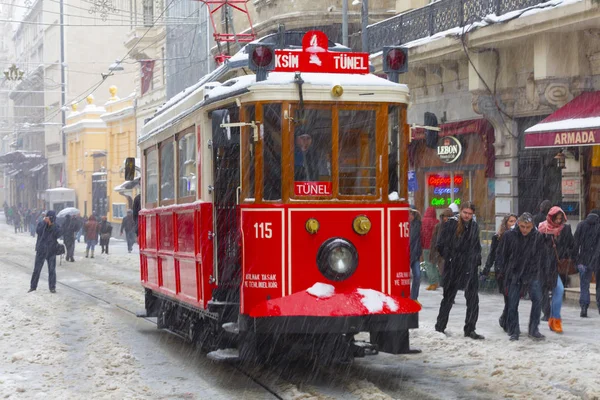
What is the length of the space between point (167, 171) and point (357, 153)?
10.9 ft

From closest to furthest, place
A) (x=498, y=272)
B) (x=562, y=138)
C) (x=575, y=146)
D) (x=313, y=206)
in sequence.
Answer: (x=313, y=206)
(x=498, y=272)
(x=562, y=138)
(x=575, y=146)

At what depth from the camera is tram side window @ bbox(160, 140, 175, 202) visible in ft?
40.1

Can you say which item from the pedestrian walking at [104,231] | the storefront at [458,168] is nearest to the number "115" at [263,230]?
the storefront at [458,168]

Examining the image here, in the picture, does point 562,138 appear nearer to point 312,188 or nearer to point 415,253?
point 415,253

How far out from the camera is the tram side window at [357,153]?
9.89 metres

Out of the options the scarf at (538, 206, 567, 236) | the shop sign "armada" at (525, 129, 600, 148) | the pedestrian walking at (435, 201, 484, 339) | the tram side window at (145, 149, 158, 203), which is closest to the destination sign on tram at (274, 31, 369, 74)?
the pedestrian walking at (435, 201, 484, 339)

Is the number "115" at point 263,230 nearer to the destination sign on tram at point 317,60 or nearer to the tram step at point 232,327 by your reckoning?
the tram step at point 232,327

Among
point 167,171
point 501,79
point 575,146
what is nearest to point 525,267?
point 167,171

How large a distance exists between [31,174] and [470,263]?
7259cm

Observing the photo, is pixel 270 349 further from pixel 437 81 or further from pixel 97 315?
pixel 437 81

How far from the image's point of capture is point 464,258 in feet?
42.4

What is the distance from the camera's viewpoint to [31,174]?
269 feet

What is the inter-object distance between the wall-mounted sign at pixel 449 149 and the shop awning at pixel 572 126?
4.16m

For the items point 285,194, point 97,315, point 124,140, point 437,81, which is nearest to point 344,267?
point 285,194
